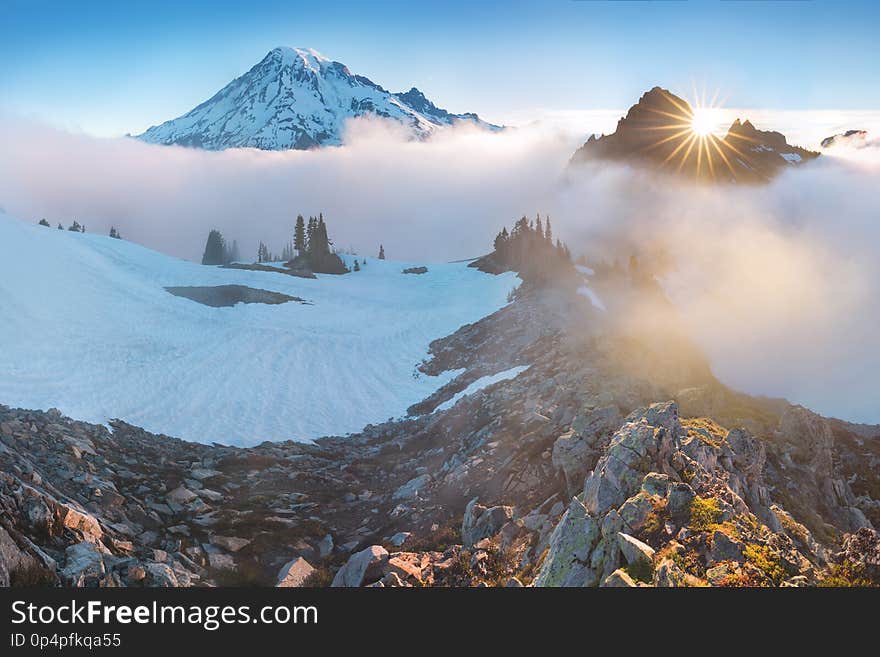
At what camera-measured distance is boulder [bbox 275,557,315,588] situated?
57.9 feet

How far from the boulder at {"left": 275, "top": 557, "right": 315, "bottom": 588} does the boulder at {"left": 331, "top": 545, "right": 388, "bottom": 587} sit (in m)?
2.16

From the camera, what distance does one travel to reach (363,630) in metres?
8.66

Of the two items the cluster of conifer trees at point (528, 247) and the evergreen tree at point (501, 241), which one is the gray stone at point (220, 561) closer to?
the cluster of conifer trees at point (528, 247)

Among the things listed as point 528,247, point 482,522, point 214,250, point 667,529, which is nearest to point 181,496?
point 482,522

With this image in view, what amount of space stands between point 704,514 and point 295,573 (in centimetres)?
1388

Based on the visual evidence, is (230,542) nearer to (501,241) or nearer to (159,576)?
(159,576)

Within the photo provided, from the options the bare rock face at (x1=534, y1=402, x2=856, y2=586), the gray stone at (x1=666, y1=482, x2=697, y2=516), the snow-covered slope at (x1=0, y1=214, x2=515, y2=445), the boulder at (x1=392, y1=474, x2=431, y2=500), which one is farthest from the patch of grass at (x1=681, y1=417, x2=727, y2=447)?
the snow-covered slope at (x1=0, y1=214, x2=515, y2=445)

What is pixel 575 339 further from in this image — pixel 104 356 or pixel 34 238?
pixel 34 238

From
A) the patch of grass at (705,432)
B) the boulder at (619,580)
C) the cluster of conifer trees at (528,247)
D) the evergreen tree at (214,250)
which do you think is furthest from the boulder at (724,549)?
the evergreen tree at (214,250)

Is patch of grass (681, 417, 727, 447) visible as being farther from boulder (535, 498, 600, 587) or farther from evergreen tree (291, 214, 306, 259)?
evergreen tree (291, 214, 306, 259)

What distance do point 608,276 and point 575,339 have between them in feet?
146

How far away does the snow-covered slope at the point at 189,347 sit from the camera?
33625 millimetres

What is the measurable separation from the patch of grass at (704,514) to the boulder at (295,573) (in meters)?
13.1

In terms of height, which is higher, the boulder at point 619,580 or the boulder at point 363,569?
the boulder at point 619,580
